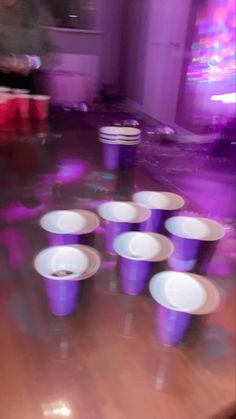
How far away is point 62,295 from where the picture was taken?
42 cm

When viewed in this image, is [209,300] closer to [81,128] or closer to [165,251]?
[165,251]

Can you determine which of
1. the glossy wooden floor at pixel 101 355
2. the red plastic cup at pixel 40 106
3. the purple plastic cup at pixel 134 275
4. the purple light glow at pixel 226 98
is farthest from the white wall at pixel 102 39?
the purple plastic cup at pixel 134 275

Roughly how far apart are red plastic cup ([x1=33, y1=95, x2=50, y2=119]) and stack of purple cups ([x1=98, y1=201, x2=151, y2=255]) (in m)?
0.70

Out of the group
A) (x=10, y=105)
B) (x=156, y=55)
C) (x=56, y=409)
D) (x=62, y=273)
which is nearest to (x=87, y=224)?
(x=62, y=273)

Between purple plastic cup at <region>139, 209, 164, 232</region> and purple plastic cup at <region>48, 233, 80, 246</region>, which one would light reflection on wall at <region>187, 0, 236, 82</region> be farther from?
purple plastic cup at <region>48, 233, 80, 246</region>

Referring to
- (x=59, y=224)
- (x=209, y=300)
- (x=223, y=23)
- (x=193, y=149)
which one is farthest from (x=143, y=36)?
(x=209, y=300)

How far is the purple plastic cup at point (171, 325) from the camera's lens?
1.26ft

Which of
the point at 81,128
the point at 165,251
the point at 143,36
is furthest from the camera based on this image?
the point at 143,36

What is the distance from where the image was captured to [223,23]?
102cm

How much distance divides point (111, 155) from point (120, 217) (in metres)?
0.33

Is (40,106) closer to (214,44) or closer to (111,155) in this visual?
(111,155)

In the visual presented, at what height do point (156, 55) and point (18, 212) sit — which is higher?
point (156, 55)

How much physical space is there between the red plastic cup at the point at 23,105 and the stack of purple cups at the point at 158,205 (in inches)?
26.7

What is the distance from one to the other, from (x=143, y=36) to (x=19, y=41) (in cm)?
47
